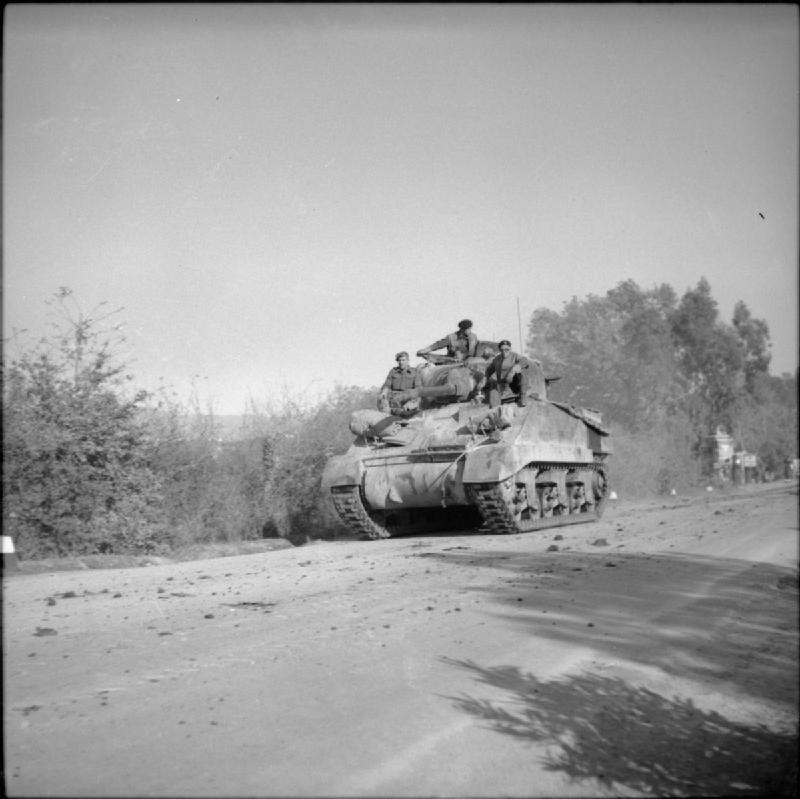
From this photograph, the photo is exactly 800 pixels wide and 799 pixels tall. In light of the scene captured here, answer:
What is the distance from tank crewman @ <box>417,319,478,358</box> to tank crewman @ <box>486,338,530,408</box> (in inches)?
53.4

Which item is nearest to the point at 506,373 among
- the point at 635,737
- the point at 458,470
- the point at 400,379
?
the point at 400,379

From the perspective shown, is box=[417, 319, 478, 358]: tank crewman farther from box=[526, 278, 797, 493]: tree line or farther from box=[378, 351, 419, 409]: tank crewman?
box=[526, 278, 797, 493]: tree line

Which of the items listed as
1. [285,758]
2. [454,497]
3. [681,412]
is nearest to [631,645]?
[285,758]

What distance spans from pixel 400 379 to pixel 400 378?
0.02 metres

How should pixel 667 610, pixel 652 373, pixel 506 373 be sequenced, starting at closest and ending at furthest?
pixel 667 610 < pixel 506 373 < pixel 652 373

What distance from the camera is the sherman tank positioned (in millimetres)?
11297

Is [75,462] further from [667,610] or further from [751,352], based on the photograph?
[751,352]

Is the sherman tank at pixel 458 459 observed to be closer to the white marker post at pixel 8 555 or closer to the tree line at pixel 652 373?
the white marker post at pixel 8 555

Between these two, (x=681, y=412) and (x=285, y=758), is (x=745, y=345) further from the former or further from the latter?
(x=285, y=758)

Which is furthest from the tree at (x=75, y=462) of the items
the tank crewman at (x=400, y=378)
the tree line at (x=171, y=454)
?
the tank crewman at (x=400, y=378)

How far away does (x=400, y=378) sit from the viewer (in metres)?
13.7

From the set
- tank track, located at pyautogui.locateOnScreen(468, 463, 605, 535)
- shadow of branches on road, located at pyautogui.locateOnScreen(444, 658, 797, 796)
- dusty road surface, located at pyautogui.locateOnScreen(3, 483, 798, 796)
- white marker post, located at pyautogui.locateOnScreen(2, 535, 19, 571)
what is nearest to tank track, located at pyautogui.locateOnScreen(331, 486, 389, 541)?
tank track, located at pyautogui.locateOnScreen(468, 463, 605, 535)

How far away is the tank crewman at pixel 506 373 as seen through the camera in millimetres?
12688

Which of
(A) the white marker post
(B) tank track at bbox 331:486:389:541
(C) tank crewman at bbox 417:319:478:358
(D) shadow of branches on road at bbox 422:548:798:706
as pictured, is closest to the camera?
(D) shadow of branches on road at bbox 422:548:798:706
